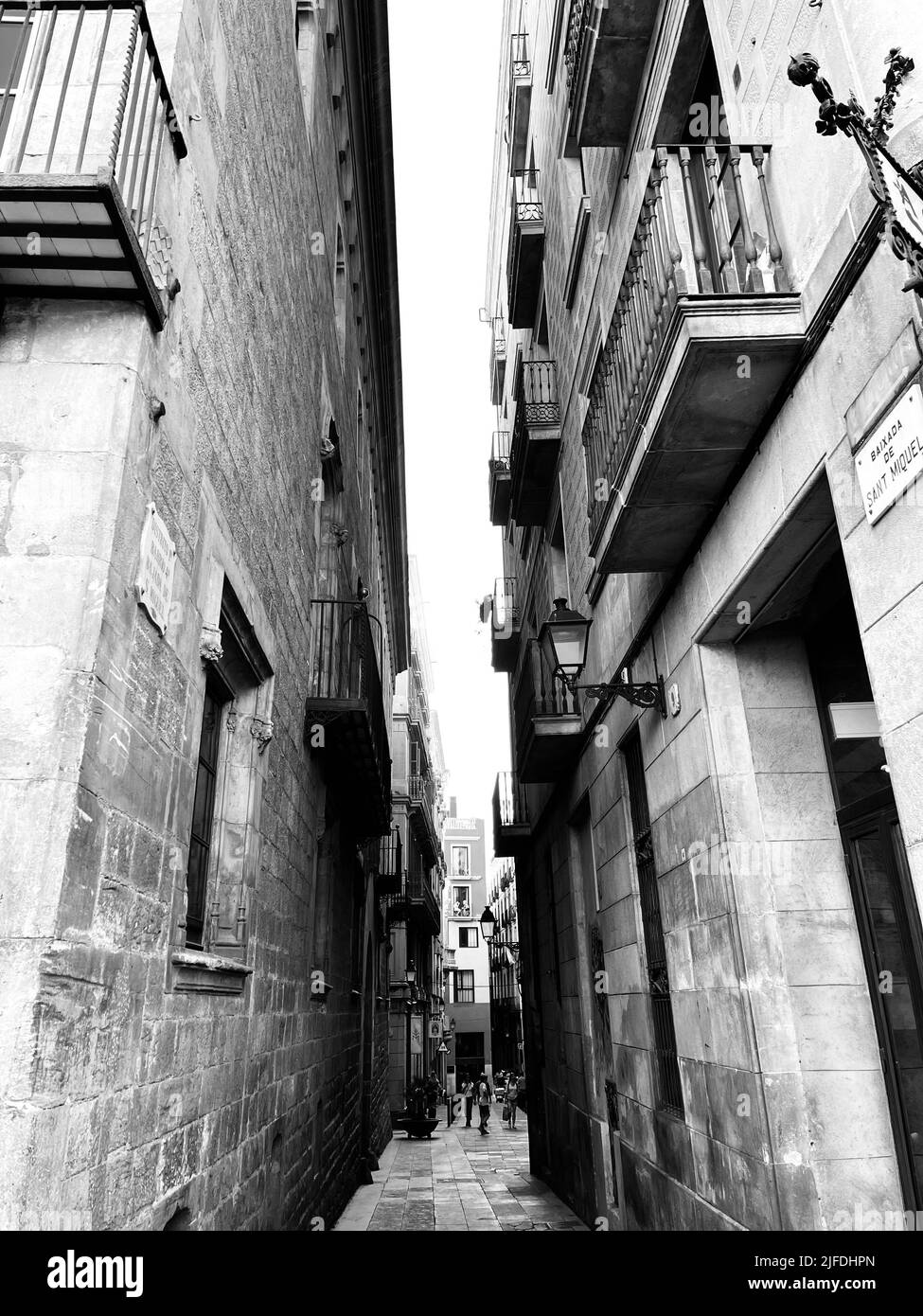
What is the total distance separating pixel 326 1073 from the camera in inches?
370

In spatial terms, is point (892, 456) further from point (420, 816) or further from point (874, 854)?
point (420, 816)

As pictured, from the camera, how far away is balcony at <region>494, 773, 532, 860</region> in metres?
14.8

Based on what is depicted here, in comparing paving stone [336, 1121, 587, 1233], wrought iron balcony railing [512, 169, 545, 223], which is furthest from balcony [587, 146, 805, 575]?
wrought iron balcony railing [512, 169, 545, 223]

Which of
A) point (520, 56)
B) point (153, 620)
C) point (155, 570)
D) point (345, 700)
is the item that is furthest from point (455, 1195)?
point (520, 56)

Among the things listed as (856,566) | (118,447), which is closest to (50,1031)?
(118,447)

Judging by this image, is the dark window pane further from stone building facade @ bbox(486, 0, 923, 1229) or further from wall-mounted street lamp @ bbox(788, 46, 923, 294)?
wall-mounted street lamp @ bbox(788, 46, 923, 294)

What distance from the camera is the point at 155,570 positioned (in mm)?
3488

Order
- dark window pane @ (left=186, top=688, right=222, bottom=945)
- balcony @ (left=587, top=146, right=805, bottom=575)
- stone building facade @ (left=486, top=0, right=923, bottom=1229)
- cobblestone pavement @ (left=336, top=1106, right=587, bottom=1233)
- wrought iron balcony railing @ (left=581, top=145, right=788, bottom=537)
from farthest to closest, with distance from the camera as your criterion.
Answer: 1. cobblestone pavement @ (left=336, top=1106, right=587, bottom=1233)
2. dark window pane @ (left=186, top=688, right=222, bottom=945)
3. wrought iron balcony railing @ (left=581, top=145, right=788, bottom=537)
4. balcony @ (left=587, top=146, right=805, bottom=575)
5. stone building facade @ (left=486, top=0, right=923, bottom=1229)

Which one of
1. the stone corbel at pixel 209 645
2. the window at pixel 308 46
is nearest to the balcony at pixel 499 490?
the window at pixel 308 46

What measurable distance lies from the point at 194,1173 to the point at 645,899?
3985 mm

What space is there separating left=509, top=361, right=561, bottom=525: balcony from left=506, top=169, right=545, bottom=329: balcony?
61.9 inches

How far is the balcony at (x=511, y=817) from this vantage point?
14812 mm

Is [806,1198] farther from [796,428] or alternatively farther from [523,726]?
[523,726]

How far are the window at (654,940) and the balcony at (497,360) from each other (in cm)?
1365
